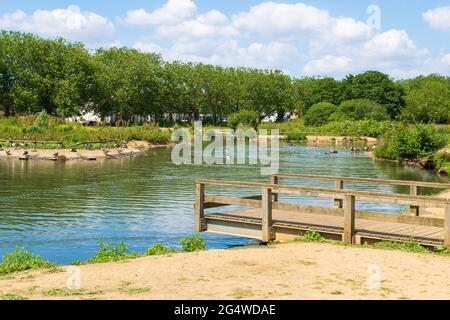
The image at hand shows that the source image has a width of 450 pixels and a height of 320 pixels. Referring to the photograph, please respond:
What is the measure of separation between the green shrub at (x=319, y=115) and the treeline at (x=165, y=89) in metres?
0.25

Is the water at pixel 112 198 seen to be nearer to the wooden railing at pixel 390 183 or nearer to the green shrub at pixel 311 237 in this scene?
the green shrub at pixel 311 237

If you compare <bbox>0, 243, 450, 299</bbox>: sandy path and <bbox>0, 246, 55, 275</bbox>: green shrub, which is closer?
<bbox>0, 243, 450, 299</bbox>: sandy path

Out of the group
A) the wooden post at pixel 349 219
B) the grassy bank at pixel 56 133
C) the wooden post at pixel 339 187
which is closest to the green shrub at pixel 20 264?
the wooden post at pixel 349 219

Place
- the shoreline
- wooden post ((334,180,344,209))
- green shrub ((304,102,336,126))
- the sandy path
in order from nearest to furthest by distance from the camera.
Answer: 1. the sandy path
2. wooden post ((334,180,344,209))
3. the shoreline
4. green shrub ((304,102,336,126))

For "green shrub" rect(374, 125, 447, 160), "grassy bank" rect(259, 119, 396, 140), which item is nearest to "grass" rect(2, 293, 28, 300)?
"green shrub" rect(374, 125, 447, 160)

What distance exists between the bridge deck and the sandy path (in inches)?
30.6

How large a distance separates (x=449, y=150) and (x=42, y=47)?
59.9 metres

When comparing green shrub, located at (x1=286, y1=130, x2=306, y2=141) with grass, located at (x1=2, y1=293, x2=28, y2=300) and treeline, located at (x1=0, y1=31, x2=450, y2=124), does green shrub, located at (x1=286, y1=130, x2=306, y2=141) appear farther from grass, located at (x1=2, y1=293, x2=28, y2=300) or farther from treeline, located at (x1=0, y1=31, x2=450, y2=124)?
grass, located at (x1=2, y1=293, x2=28, y2=300)

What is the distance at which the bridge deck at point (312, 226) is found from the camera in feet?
43.4

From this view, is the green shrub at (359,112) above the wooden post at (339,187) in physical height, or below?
above

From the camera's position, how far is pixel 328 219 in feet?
50.1

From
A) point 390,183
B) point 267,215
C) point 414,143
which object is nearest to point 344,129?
point 414,143

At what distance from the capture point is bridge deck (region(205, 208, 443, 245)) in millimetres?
13242
